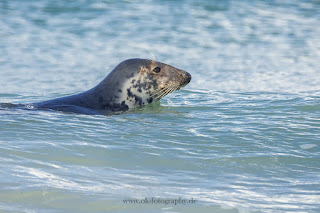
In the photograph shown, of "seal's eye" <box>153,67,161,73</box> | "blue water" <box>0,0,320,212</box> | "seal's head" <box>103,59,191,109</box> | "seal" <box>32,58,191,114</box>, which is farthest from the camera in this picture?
"seal's eye" <box>153,67,161,73</box>

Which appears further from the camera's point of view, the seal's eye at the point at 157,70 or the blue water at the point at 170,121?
the seal's eye at the point at 157,70

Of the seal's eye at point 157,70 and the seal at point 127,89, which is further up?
the seal's eye at point 157,70

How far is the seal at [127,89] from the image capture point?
7.77 m

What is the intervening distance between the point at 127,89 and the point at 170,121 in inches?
39.5

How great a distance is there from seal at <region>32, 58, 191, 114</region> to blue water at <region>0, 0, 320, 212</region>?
0.75 feet

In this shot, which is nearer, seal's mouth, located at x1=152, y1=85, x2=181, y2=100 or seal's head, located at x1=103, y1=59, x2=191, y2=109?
seal's head, located at x1=103, y1=59, x2=191, y2=109

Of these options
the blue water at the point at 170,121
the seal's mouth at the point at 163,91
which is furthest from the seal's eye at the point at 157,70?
the blue water at the point at 170,121

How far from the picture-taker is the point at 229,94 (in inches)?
382

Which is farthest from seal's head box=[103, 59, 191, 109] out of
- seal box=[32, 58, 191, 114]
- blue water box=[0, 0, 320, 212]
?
blue water box=[0, 0, 320, 212]

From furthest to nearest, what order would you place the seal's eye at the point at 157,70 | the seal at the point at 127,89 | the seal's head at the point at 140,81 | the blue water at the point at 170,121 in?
the seal's eye at the point at 157,70 < the seal's head at the point at 140,81 < the seal at the point at 127,89 < the blue water at the point at 170,121

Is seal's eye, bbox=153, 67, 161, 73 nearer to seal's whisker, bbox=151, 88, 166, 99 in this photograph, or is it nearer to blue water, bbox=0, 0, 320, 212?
seal's whisker, bbox=151, 88, 166, 99

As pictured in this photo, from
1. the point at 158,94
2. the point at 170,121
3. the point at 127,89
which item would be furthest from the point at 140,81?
the point at 170,121

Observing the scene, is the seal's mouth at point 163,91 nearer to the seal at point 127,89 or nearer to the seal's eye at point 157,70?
the seal at point 127,89

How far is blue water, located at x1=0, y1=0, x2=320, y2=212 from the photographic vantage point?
4.41 m
